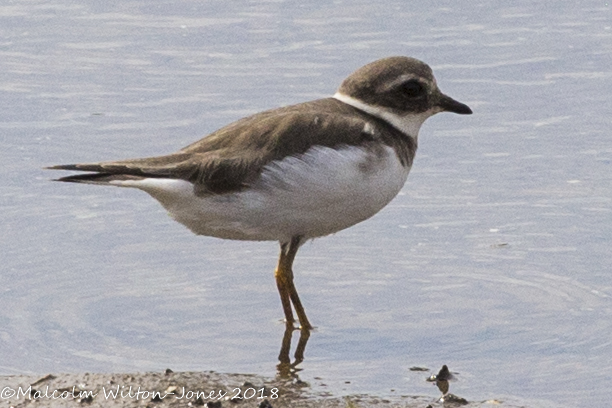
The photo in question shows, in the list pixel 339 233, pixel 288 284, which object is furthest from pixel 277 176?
pixel 339 233

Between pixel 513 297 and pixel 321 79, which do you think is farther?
pixel 321 79

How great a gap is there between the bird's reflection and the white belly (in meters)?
0.66

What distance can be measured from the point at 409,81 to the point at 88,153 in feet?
11.0

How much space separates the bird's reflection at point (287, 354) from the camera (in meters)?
7.89

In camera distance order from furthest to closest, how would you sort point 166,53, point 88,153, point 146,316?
point 166,53, point 88,153, point 146,316

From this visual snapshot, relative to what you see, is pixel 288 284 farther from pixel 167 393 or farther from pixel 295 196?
pixel 167 393

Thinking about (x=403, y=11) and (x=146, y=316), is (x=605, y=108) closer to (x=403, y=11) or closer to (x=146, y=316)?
(x=403, y=11)

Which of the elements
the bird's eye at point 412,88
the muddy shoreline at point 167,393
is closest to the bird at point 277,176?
the bird's eye at point 412,88

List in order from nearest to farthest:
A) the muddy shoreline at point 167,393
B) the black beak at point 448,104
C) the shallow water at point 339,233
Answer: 1. the muddy shoreline at point 167,393
2. the shallow water at point 339,233
3. the black beak at point 448,104

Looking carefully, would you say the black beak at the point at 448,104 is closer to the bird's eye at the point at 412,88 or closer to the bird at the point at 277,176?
the bird's eye at the point at 412,88

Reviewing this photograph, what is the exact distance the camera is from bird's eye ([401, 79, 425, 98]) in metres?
8.84

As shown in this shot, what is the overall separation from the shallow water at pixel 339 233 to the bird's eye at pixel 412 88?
126 centimetres

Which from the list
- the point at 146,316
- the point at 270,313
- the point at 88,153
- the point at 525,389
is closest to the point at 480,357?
the point at 525,389

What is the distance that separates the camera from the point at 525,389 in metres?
7.59
